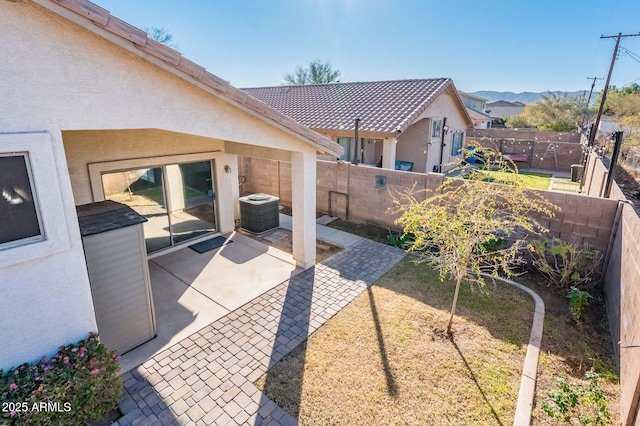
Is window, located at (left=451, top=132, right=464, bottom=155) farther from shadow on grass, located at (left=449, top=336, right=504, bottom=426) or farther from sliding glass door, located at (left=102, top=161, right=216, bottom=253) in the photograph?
shadow on grass, located at (left=449, top=336, right=504, bottom=426)

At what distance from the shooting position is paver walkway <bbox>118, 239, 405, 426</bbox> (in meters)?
4.32

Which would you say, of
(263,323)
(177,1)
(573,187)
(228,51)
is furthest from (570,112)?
(263,323)

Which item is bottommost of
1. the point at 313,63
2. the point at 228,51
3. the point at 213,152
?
the point at 213,152

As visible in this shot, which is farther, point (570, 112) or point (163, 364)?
point (570, 112)

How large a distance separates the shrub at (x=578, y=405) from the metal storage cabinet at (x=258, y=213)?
828 centimetres

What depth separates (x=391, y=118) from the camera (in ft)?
48.8

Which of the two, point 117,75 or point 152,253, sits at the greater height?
point 117,75

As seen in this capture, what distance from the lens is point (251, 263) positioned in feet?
28.3

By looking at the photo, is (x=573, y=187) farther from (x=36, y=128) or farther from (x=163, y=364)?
(x=36, y=128)

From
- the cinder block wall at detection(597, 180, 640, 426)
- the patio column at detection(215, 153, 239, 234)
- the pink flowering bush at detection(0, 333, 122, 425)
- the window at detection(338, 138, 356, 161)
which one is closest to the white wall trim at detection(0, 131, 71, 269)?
the pink flowering bush at detection(0, 333, 122, 425)

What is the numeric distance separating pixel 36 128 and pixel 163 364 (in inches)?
148

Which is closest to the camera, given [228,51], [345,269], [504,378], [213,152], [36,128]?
[36,128]

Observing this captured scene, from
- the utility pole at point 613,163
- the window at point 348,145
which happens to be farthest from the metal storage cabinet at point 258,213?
the utility pole at point 613,163

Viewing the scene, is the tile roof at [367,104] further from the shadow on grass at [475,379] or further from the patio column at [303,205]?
the shadow on grass at [475,379]
